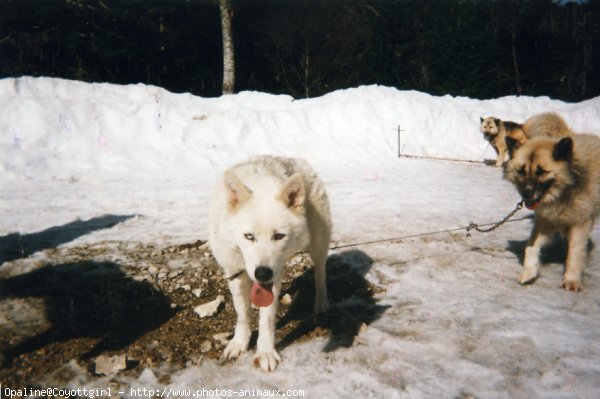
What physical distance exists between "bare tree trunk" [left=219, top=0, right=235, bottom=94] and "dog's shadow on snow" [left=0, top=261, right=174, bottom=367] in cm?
1090

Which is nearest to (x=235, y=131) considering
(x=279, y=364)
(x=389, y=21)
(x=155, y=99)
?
(x=155, y=99)

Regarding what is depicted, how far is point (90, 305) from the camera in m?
3.73

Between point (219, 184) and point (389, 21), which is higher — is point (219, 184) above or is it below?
below

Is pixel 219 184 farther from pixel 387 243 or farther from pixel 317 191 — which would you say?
pixel 387 243

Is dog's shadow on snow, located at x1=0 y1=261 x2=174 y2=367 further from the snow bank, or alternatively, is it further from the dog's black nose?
the snow bank

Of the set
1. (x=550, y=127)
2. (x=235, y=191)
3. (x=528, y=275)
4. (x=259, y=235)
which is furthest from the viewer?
(x=550, y=127)

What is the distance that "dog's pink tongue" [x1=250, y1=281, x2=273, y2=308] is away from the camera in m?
2.80

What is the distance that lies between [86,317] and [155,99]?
9924 millimetres

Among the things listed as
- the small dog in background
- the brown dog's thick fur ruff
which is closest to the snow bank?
the small dog in background

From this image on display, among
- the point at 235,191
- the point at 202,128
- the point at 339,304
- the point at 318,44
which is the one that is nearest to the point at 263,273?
the point at 235,191

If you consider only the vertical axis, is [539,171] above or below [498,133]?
below

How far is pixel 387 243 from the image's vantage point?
557 centimetres

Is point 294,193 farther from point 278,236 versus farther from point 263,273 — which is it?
point 263,273

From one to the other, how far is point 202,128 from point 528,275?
969cm
